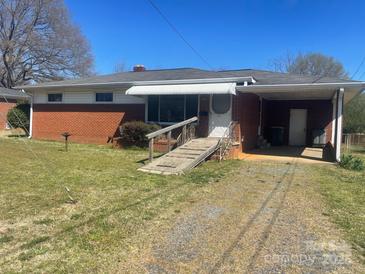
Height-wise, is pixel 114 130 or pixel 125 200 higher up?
pixel 114 130

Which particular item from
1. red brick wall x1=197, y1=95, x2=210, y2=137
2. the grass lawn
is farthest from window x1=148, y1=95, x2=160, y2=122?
the grass lawn

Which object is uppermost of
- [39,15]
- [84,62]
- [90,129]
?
[39,15]

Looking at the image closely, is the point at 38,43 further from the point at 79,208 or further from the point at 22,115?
the point at 79,208

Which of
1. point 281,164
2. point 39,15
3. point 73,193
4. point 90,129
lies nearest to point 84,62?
point 39,15

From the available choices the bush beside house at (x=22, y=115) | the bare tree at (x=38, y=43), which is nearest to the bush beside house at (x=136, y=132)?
the bush beside house at (x=22, y=115)

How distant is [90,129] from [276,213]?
13228mm

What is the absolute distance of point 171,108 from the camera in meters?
15.2

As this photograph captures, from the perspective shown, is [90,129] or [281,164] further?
[90,129]

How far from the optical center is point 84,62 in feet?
148

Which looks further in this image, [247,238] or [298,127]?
[298,127]

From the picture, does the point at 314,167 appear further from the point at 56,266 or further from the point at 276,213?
the point at 56,266

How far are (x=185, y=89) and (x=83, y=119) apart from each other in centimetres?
A: 636

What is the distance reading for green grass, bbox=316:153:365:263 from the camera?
490 centimetres

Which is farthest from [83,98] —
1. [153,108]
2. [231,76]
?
[231,76]
